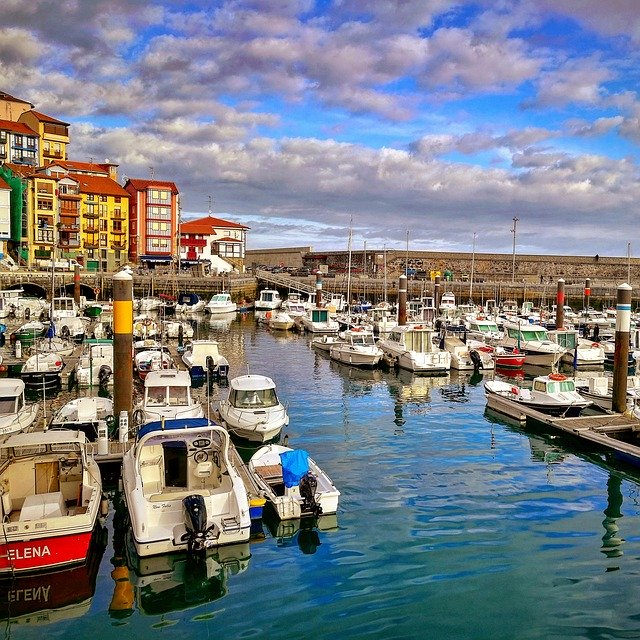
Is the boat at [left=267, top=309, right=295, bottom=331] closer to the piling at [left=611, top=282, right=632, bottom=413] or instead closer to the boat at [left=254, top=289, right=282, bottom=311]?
the boat at [left=254, top=289, right=282, bottom=311]

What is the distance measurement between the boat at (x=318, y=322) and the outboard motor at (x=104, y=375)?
27319 mm

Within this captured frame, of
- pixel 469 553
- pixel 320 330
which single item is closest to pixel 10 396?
pixel 469 553

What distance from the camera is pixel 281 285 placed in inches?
3403

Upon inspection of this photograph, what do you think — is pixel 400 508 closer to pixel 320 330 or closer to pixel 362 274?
pixel 320 330

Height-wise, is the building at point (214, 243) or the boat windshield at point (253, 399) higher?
the building at point (214, 243)

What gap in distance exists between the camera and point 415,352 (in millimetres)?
38594

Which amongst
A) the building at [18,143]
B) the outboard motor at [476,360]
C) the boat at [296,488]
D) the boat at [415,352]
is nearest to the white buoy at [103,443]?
the boat at [296,488]

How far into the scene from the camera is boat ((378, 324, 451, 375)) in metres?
37.7

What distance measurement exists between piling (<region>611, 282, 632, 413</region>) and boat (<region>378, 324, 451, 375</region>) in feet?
44.1

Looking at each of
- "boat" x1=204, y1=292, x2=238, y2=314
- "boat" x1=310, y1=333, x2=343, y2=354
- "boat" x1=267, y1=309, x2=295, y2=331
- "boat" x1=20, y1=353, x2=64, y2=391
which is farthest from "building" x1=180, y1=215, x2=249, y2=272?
"boat" x1=20, y1=353, x2=64, y2=391

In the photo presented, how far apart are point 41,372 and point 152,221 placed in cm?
7028

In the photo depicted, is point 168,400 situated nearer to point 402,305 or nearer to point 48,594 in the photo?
point 48,594

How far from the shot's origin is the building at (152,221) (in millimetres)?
97312

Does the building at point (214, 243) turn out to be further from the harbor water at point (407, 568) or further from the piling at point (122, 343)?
the harbor water at point (407, 568)
